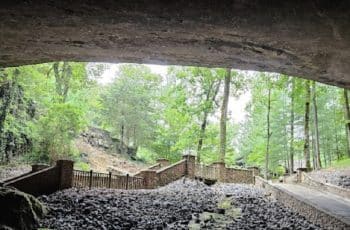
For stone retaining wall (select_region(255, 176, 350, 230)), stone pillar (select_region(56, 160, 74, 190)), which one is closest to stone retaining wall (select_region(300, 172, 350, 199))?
stone retaining wall (select_region(255, 176, 350, 230))

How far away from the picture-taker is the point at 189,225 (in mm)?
8266

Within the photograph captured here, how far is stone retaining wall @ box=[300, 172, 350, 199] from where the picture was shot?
11.8 m

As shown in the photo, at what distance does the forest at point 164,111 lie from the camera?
18.6 metres

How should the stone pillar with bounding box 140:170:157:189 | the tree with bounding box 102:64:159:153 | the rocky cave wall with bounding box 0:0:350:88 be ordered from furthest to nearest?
the tree with bounding box 102:64:159:153
the stone pillar with bounding box 140:170:157:189
the rocky cave wall with bounding box 0:0:350:88

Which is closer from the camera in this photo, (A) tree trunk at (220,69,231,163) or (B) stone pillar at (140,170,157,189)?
(B) stone pillar at (140,170,157,189)

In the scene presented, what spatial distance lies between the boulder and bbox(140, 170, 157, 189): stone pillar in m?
8.44

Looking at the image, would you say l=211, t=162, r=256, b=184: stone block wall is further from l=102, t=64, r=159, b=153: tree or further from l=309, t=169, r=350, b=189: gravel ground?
l=102, t=64, r=159, b=153: tree

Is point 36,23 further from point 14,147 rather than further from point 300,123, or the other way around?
point 300,123

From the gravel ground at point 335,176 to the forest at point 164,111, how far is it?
2.52 m

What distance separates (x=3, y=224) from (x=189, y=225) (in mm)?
4104

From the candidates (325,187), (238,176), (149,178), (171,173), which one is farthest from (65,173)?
(238,176)

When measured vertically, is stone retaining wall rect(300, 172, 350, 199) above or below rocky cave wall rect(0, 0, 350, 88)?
below

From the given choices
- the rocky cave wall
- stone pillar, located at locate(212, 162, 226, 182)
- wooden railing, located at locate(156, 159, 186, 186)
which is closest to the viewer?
the rocky cave wall

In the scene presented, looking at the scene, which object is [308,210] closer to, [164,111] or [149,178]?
[149,178]
